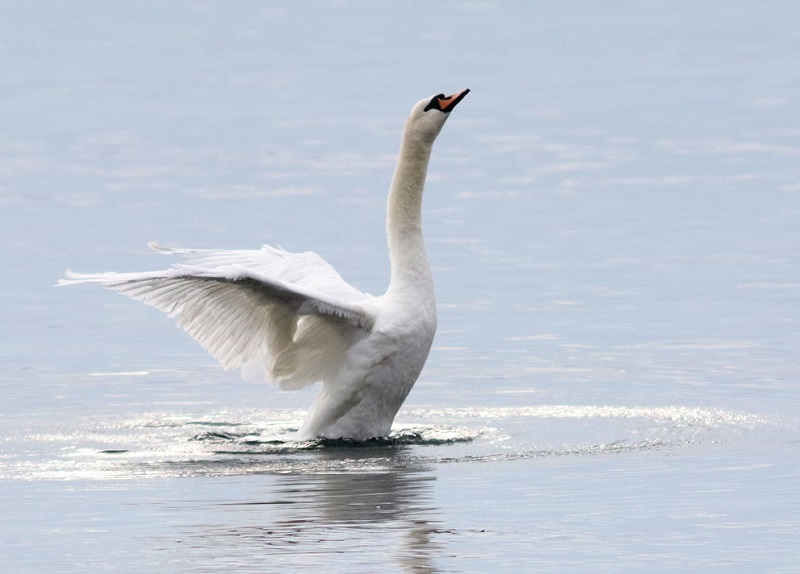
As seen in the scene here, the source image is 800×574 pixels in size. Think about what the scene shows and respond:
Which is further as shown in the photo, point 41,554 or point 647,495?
point 647,495

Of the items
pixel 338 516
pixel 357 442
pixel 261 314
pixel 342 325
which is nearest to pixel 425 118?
pixel 342 325

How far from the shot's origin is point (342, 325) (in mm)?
16531

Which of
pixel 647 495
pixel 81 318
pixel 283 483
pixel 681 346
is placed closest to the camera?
pixel 647 495

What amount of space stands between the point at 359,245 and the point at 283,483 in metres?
15.8

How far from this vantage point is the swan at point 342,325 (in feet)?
53.4

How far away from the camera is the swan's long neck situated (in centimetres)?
1681

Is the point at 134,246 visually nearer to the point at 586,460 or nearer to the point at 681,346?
the point at 681,346

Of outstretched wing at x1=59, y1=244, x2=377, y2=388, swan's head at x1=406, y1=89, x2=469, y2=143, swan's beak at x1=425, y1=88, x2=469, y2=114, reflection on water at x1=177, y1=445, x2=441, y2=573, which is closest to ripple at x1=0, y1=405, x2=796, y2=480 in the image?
reflection on water at x1=177, y1=445, x2=441, y2=573

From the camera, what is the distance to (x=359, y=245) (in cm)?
3061

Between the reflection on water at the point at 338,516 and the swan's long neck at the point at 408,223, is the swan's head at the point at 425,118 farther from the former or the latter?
the reflection on water at the point at 338,516

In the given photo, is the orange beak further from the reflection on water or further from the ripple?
the reflection on water

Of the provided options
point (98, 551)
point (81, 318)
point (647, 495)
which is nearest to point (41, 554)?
point (98, 551)

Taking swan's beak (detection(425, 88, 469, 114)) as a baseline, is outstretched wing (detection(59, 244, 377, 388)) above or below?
below

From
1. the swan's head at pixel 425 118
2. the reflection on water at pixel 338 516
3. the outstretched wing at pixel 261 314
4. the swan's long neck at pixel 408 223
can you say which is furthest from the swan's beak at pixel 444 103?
the reflection on water at pixel 338 516
